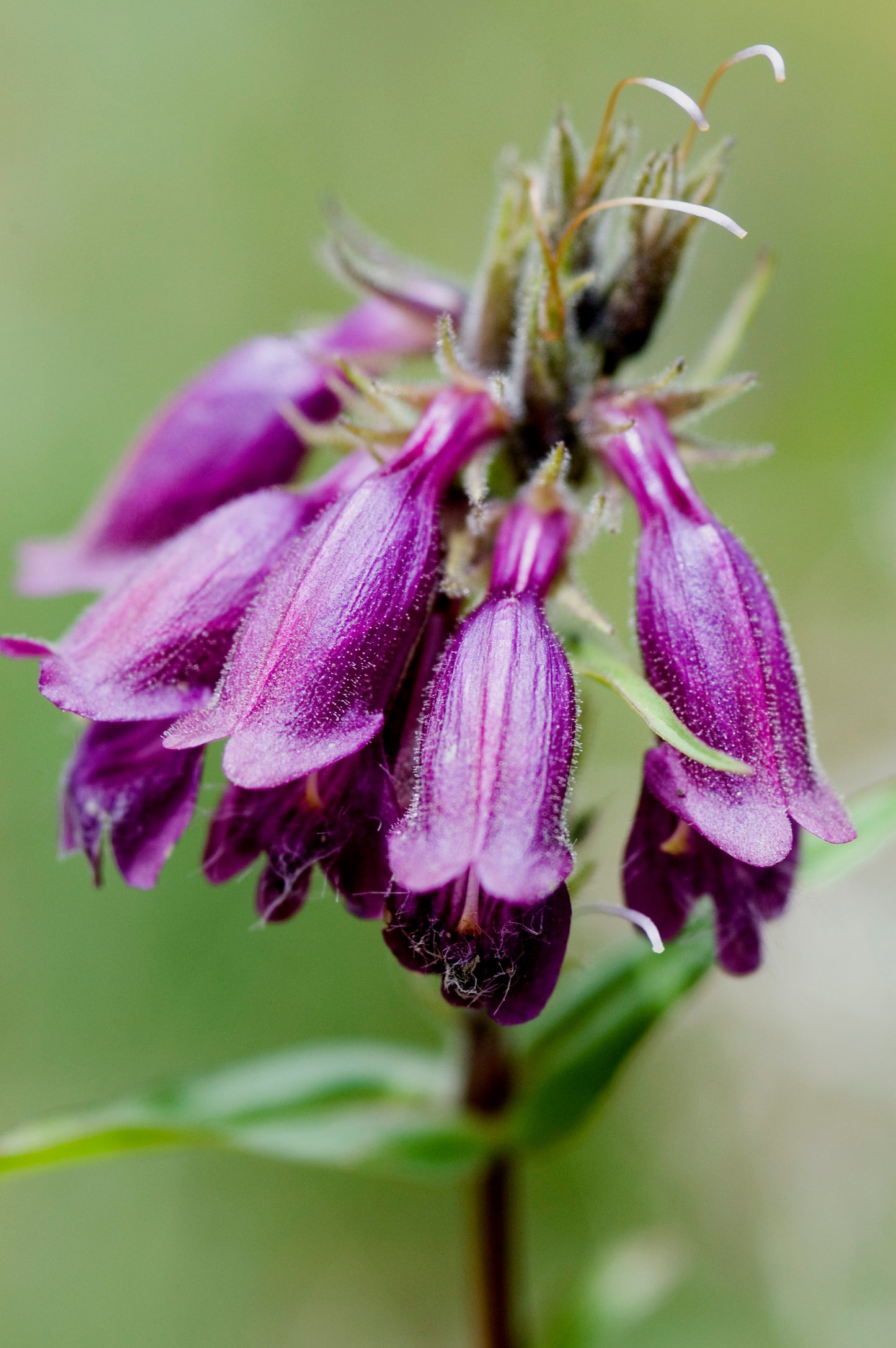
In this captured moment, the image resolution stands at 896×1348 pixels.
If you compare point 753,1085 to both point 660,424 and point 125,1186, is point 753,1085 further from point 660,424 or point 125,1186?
point 660,424

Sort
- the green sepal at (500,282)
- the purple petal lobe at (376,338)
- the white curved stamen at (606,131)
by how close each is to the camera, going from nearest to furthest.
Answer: the white curved stamen at (606,131), the green sepal at (500,282), the purple petal lobe at (376,338)

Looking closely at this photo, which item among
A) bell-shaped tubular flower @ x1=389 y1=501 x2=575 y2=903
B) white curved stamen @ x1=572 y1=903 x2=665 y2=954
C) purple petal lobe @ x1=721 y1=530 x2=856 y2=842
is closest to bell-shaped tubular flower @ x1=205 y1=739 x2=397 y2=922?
bell-shaped tubular flower @ x1=389 y1=501 x2=575 y2=903

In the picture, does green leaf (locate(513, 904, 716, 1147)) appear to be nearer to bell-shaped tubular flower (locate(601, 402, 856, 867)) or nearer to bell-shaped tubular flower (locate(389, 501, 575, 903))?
bell-shaped tubular flower (locate(601, 402, 856, 867))

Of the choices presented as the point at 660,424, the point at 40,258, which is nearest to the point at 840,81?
the point at 40,258

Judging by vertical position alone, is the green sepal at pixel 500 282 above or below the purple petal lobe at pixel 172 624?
above

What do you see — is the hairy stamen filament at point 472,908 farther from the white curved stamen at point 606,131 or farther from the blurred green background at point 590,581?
the blurred green background at point 590,581

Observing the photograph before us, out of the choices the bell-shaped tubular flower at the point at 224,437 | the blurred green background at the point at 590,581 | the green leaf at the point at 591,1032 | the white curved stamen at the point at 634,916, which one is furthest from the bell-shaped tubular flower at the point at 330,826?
the blurred green background at the point at 590,581
